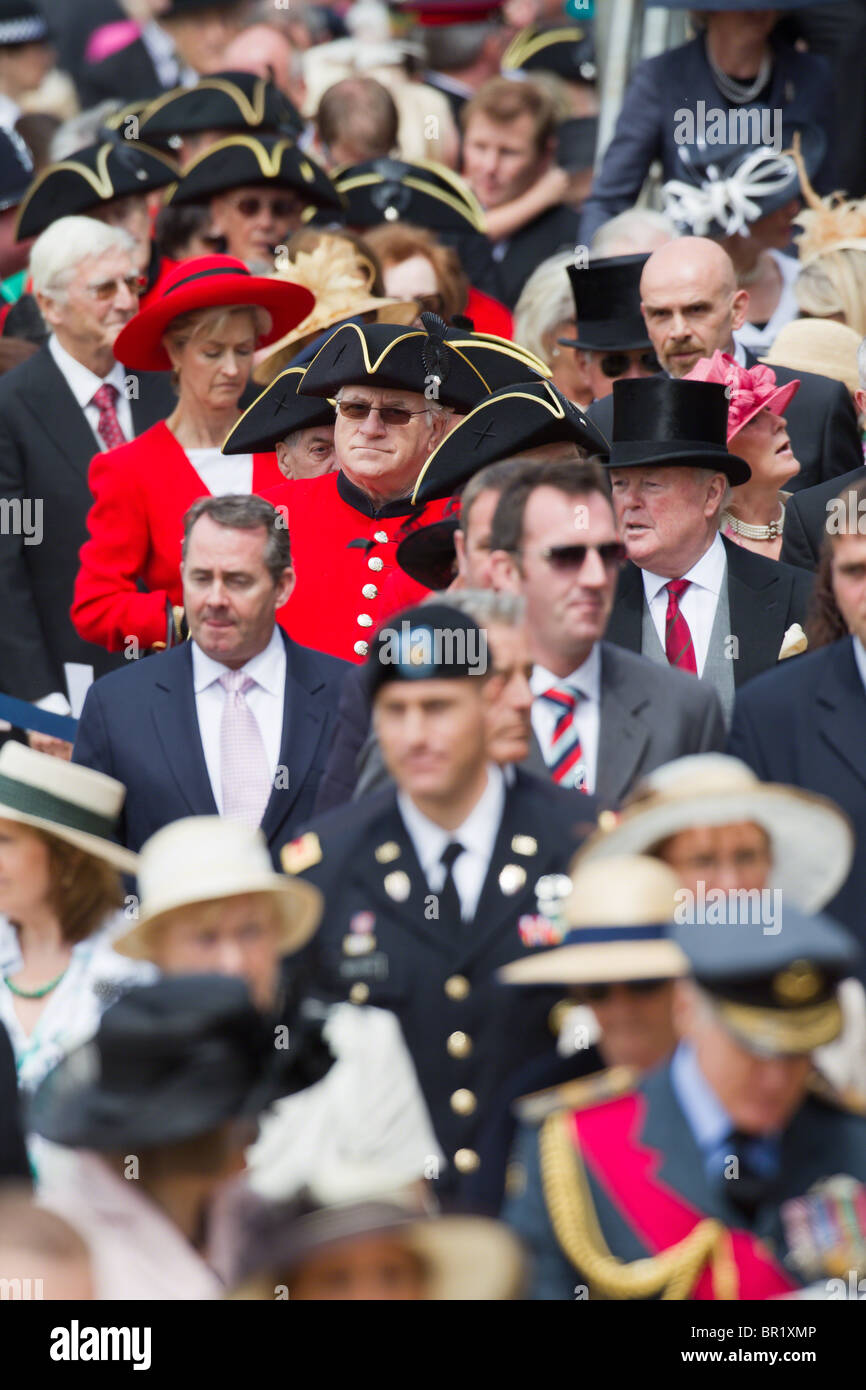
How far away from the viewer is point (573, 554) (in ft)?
20.0

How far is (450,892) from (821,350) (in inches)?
142

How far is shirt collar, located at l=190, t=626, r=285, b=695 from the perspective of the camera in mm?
6871

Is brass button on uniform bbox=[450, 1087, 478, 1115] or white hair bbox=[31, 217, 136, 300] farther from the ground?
white hair bbox=[31, 217, 136, 300]

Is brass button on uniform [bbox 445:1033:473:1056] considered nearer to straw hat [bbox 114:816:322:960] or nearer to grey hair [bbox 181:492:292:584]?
straw hat [bbox 114:816:322:960]

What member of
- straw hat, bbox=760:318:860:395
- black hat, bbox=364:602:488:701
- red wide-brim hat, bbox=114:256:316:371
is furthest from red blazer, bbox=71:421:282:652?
black hat, bbox=364:602:488:701

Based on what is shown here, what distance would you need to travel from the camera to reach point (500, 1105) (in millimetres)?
5070

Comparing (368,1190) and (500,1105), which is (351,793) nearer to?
(500,1105)

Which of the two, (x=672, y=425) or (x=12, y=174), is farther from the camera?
(x=12, y=174)

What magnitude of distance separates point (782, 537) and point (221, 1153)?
3833mm

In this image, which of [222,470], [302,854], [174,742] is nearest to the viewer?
[302,854]

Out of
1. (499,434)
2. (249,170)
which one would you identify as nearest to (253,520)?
(499,434)

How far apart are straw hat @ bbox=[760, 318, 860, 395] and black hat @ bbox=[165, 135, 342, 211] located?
2127 millimetres

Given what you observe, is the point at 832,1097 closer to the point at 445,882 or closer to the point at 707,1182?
the point at 707,1182

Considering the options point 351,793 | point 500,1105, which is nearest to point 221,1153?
point 500,1105
